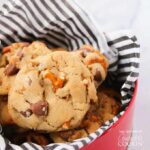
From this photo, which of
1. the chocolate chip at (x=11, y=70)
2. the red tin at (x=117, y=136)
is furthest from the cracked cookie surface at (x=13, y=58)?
the red tin at (x=117, y=136)

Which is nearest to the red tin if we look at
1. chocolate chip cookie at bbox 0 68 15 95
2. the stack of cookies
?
the stack of cookies

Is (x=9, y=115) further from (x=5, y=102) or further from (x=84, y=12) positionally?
(x=84, y=12)

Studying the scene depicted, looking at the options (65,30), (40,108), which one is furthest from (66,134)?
(65,30)

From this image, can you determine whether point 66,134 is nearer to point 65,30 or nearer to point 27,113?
point 27,113

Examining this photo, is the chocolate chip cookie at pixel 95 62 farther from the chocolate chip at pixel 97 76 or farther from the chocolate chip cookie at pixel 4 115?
the chocolate chip cookie at pixel 4 115

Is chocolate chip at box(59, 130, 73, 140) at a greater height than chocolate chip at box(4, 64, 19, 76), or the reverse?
chocolate chip at box(4, 64, 19, 76)

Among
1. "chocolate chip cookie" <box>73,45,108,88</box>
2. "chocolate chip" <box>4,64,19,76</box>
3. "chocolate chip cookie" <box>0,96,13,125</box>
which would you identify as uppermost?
"chocolate chip" <box>4,64,19,76</box>

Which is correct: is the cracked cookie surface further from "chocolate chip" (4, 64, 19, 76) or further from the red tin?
the red tin
